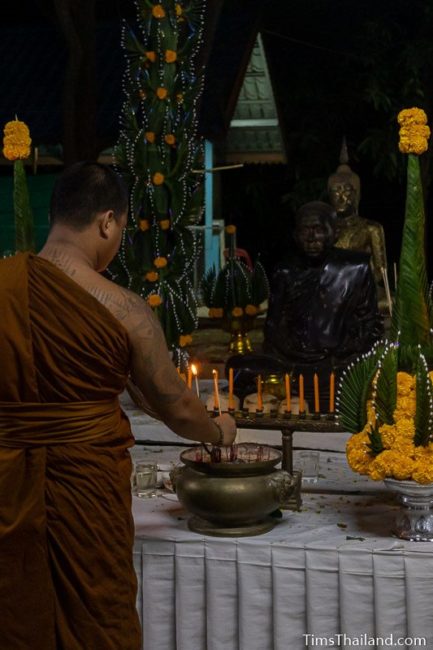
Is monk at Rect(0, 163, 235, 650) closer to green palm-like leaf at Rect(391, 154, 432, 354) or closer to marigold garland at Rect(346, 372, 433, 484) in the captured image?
marigold garland at Rect(346, 372, 433, 484)

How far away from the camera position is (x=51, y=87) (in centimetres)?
1128

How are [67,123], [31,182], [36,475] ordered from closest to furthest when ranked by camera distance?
1. [36,475]
2. [67,123]
3. [31,182]

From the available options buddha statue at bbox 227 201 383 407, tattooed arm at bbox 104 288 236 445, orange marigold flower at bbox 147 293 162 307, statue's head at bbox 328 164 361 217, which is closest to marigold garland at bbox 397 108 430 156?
tattooed arm at bbox 104 288 236 445

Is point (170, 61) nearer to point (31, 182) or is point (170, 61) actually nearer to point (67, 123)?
point (67, 123)

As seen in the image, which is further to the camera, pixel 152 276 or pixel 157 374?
pixel 152 276

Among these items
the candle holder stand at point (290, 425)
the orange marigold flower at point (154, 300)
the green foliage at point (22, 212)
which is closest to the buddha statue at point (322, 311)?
the orange marigold flower at point (154, 300)

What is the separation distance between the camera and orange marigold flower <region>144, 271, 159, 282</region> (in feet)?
15.0

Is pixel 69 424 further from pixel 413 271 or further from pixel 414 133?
pixel 414 133

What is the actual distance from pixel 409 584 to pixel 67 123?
23.6 ft

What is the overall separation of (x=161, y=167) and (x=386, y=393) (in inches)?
91.6

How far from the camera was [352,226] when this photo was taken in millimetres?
5617

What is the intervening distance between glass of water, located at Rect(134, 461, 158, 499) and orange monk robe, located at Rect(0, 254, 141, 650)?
2.33 ft

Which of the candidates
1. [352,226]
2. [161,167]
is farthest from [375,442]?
[352,226]

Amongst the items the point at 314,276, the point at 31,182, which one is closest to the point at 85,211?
the point at 314,276
